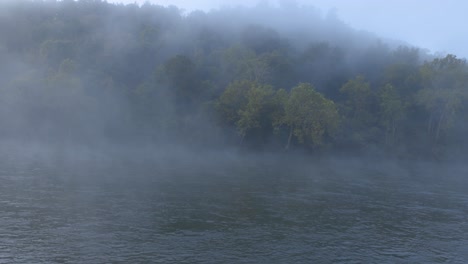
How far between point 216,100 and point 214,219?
79.7m

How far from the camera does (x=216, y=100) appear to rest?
109562mm

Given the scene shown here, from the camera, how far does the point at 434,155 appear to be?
106 meters

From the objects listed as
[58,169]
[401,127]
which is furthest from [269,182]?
[401,127]

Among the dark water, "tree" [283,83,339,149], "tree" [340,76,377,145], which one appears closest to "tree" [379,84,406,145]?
"tree" [340,76,377,145]

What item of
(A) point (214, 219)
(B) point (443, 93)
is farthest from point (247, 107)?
(A) point (214, 219)

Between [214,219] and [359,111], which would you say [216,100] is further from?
[214,219]

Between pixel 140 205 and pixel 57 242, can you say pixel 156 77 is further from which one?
pixel 57 242

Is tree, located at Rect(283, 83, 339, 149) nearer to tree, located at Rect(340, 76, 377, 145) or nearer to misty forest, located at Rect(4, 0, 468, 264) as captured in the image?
misty forest, located at Rect(4, 0, 468, 264)

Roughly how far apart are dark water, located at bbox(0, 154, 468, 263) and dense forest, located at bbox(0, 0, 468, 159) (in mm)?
46659

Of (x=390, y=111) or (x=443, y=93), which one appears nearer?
(x=443, y=93)

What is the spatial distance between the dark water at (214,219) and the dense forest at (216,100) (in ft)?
153

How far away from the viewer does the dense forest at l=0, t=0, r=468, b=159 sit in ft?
320

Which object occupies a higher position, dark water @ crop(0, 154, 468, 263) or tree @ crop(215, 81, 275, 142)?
tree @ crop(215, 81, 275, 142)

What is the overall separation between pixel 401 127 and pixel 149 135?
62921 millimetres
